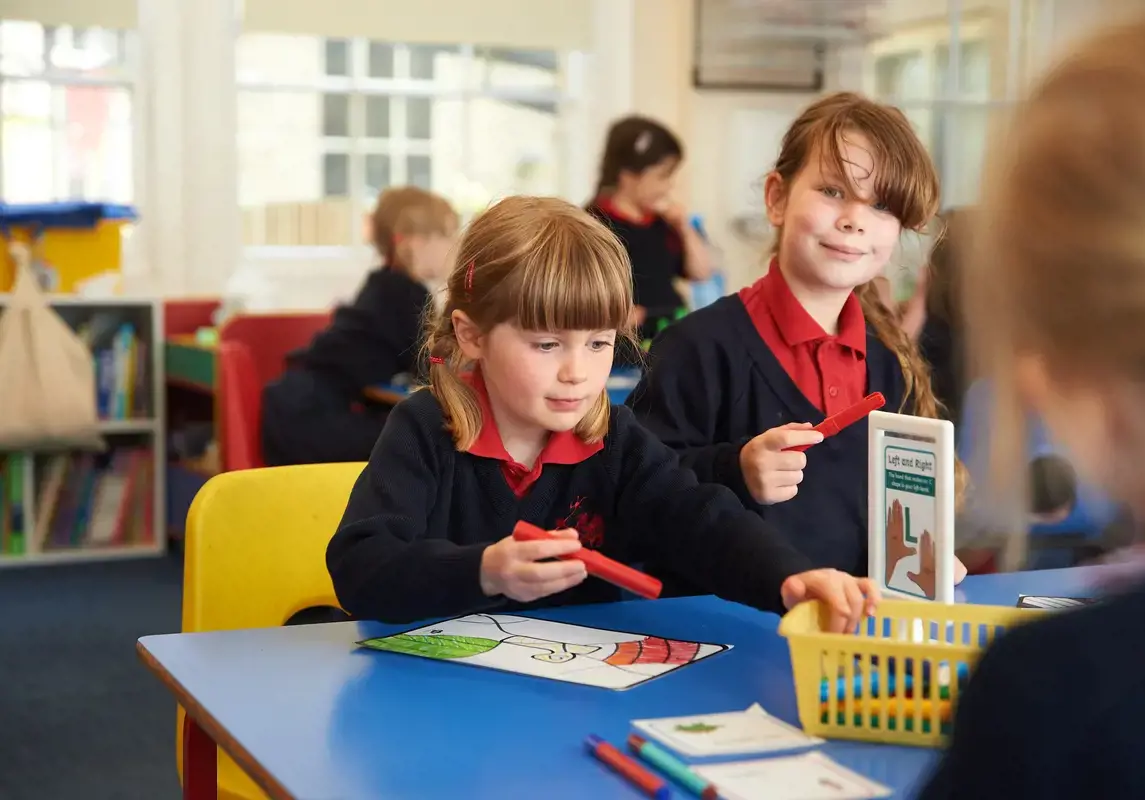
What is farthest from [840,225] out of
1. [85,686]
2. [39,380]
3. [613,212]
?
[39,380]

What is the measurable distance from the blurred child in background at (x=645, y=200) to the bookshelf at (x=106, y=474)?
1545mm

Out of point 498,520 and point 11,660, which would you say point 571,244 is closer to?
point 498,520

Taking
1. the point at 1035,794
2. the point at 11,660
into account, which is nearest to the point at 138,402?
the point at 11,660

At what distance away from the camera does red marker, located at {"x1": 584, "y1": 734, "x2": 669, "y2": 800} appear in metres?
0.88

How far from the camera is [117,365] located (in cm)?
456

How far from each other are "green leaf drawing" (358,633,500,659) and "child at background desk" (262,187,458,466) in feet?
7.94

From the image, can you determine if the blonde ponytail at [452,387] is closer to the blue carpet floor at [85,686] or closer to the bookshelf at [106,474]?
the blue carpet floor at [85,686]

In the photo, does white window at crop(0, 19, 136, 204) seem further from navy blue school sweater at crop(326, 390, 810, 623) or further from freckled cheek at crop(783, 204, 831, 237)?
navy blue school sweater at crop(326, 390, 810, 623)

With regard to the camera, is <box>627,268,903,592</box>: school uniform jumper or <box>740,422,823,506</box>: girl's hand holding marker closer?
<box>740,422,823,506</box>: girl's hand holding marker

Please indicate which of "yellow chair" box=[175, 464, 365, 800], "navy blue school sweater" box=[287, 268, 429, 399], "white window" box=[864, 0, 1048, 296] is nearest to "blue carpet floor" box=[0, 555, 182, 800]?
"navy blue school sweater" box=[287, 268, 429, 399]

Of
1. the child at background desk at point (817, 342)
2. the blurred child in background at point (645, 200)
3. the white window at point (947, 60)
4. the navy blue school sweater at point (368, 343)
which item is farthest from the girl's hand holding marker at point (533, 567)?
the white window at point (947, 60)

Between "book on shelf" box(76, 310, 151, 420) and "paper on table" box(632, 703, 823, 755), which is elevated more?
"paper on table" box(632, 703, 823, 755)

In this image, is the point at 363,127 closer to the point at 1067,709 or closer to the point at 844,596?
the point at 844,596

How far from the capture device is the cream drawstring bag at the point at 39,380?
4227 millimetres
